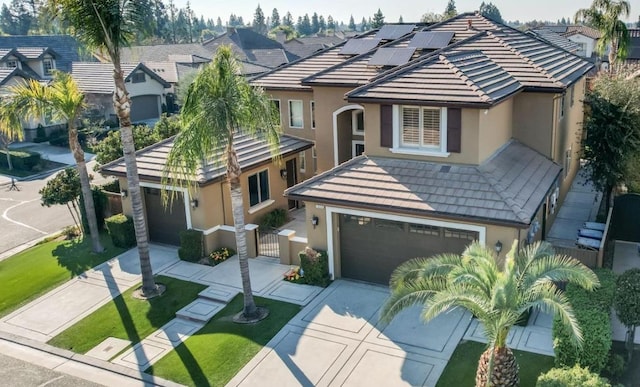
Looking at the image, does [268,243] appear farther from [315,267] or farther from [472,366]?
[472,366]

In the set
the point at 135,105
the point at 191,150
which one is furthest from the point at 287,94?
the point at 135,105

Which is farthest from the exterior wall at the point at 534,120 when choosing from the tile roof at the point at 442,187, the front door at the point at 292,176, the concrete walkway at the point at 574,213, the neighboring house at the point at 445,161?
the front door at the point at 292,176

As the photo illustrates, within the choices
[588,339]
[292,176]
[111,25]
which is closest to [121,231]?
[292,176]

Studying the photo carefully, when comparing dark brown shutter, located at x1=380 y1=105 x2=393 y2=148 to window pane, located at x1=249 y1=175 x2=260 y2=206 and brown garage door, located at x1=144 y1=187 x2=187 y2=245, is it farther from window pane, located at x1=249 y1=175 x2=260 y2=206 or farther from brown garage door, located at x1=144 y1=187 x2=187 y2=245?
brown garage door, located at x1=144 y1=187 x2=187 y2=245

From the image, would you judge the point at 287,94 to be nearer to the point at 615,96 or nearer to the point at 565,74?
the point at 565,74

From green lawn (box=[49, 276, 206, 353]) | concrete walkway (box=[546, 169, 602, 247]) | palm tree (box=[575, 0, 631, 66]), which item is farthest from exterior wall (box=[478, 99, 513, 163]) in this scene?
palm tree (box=[575, 0, 631, 66])
